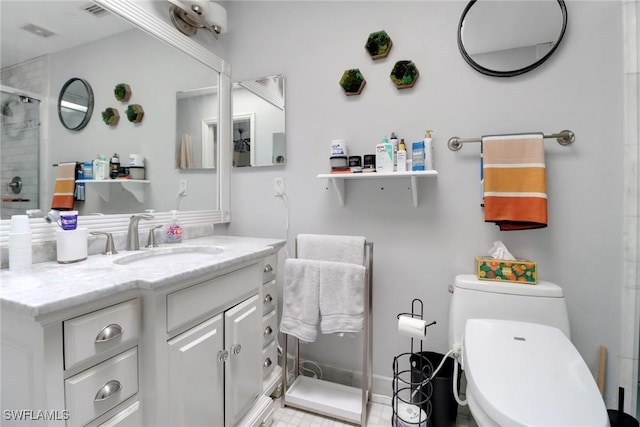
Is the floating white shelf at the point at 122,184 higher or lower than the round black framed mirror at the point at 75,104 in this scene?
lower

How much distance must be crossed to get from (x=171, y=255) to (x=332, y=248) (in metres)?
0.77

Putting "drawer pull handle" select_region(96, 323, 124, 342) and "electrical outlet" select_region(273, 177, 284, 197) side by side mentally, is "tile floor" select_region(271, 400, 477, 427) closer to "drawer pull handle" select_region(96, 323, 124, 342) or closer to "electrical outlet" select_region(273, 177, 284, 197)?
"drawer pull handle" select_region(96, 323, 124, 342)

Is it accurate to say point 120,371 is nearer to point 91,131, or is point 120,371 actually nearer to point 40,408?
point 40,408

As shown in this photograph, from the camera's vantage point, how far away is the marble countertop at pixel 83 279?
0.66 meters

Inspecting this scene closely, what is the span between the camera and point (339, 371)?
1.69m

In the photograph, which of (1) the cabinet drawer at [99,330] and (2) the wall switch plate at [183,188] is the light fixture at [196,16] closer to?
(2) the wall switch plate at [183,188]

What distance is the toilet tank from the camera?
121cm

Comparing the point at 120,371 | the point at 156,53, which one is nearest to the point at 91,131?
the point at 156,53

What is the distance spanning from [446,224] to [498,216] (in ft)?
0.80

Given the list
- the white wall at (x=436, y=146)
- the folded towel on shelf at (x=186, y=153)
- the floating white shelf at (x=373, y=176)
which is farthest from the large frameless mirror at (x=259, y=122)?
the floating white shelf at (x=373, y=176)

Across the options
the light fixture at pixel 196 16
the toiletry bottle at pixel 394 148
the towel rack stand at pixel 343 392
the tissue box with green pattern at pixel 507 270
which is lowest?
the towel rack stand at pixel 343 392

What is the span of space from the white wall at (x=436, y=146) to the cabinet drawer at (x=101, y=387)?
1064mm

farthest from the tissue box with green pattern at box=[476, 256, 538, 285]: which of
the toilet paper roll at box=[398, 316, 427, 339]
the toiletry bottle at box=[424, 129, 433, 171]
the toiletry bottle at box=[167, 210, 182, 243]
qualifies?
the toiletry bottle at box=[167, 210, 182, 243]

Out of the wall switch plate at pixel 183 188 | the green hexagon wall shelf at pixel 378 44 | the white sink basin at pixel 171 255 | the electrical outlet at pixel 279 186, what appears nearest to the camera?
the white sink basin at pixel 171 255
